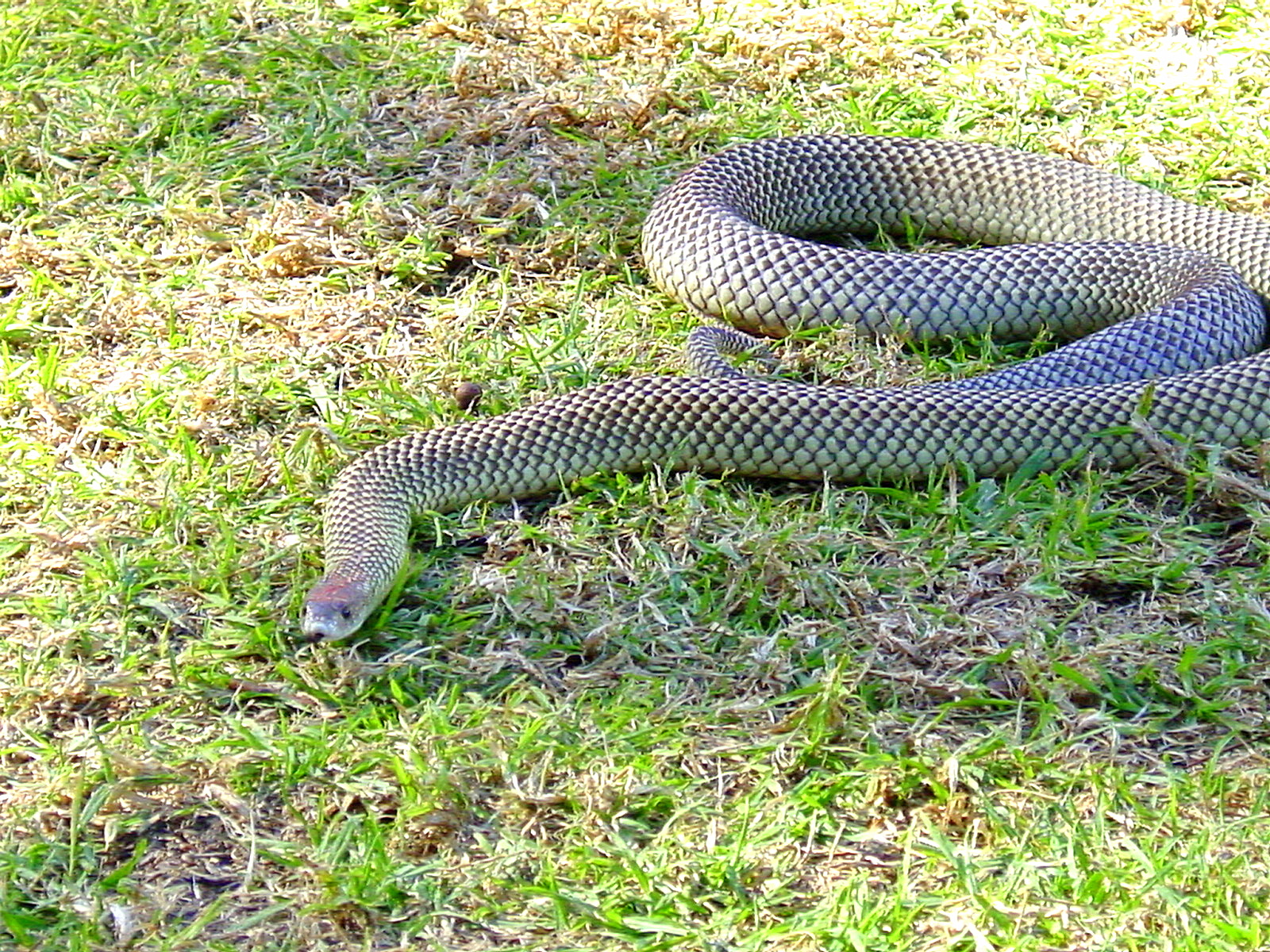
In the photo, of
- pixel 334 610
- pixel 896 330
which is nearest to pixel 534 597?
pixel 334 610

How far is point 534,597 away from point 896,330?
68.0 inches

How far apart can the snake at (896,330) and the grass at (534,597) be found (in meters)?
0.11

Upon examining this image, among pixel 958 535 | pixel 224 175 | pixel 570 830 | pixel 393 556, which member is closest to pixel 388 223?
pixel 224 175

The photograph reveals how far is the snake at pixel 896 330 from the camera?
4.65m

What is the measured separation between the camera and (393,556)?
Answer: 4.27m

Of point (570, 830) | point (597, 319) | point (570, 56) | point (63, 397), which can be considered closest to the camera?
point (570, 830)

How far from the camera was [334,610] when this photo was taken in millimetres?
4004

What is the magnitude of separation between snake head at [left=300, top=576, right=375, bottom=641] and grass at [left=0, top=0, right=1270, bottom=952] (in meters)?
0.06

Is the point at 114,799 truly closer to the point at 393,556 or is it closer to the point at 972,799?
the point at 393,556

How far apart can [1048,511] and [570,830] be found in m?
1.77

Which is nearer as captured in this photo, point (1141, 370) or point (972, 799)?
point (972, 799)

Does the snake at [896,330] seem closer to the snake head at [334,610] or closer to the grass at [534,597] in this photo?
the snake head at [334,610]

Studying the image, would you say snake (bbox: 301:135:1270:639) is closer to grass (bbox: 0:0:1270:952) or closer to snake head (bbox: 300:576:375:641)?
snake head (bbox: 300:576:375:641)

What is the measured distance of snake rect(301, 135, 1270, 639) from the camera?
15.3 feet
